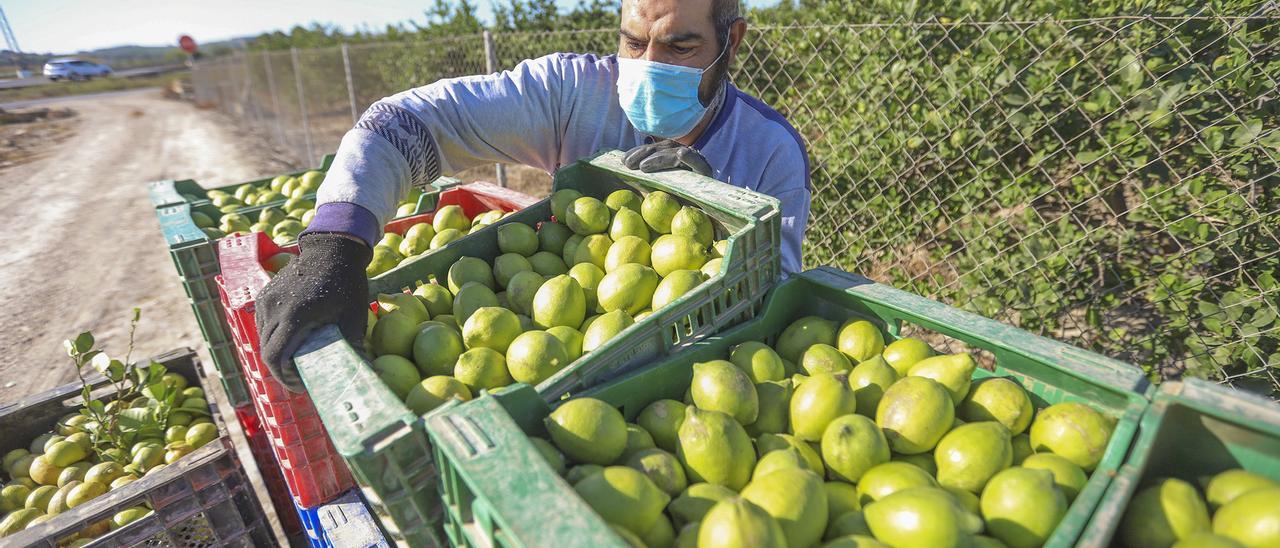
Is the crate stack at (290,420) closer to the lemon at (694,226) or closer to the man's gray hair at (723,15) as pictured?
the lemon at (694,226)

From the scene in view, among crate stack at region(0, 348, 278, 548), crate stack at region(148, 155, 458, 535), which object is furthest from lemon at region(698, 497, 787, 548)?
crate stack at region(148, 155, 458, 535)

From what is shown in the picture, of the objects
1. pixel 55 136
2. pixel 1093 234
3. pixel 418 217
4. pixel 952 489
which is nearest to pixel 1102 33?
pixel 1093 234

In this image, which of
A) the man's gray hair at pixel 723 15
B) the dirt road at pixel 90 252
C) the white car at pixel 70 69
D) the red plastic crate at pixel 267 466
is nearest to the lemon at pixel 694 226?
the man's gray hair at pixel 723 15

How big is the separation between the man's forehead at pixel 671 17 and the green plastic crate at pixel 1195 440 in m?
2.01

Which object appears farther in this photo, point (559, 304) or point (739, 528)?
point (559, 304)

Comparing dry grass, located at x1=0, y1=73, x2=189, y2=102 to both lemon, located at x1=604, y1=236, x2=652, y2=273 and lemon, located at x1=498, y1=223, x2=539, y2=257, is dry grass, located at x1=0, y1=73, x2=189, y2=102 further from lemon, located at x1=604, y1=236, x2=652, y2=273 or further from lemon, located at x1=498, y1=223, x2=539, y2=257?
lemon, located at x1=604, y1=236, x2=652, y2=273

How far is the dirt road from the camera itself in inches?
223

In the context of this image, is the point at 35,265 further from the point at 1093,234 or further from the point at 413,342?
the point at 1093,234

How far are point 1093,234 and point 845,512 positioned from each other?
3.28 m

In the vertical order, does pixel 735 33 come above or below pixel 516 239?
above

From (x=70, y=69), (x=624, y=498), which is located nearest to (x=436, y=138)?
(x=624, y=498)

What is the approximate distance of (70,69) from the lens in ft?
175

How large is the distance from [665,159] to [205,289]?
6.56 ft

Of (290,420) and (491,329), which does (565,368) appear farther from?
(290,420)
